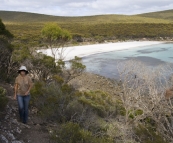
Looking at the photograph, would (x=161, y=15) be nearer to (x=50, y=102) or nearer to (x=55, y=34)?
(x=55, y=34)

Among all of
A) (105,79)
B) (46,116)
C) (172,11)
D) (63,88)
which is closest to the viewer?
(46,116)

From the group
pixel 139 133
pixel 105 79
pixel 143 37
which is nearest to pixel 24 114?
pixel 139 133

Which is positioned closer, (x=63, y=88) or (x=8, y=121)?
(x=8, y=121)

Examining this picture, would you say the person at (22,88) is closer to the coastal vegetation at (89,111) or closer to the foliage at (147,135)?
the coastal vegetation at (89,111)

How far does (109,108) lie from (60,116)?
3685 mm

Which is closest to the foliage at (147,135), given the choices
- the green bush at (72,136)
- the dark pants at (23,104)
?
the green bush at (72,136)

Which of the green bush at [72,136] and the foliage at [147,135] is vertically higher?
the green bush at [72,136]

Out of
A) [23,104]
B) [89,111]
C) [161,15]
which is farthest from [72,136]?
[161,15]

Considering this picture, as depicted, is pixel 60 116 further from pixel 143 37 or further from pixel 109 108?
pixel 143 37

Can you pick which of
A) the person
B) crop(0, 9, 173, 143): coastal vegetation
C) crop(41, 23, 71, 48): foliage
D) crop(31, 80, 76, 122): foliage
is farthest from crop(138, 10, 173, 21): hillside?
the person

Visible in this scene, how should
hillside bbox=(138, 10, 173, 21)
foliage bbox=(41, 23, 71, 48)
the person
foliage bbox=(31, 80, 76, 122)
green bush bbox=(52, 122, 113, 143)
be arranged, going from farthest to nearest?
hillside bbox=(138, 10, 173, 21) → foliage bbox=(41, 23, 71, 48) → foliage bbox=(31, 80, 76, 122) → the person → green bush bbox=(52, 122, 113, 143)

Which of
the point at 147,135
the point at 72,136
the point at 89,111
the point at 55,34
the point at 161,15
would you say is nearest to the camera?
the point at 72,136

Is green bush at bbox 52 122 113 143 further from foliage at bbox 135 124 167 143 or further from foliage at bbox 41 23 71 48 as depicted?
foliage at bbox 41 23 71 48

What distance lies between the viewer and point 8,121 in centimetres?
686
